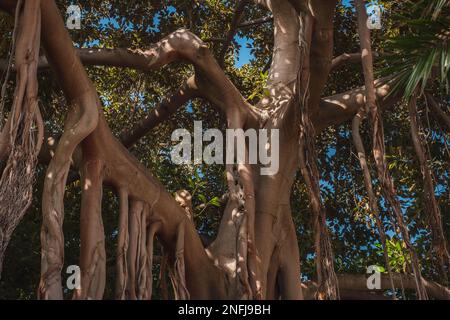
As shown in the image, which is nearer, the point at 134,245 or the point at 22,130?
the point at 22,130

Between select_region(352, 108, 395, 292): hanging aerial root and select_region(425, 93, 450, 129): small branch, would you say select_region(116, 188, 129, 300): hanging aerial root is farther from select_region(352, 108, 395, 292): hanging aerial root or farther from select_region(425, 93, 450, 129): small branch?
select_region(425, 93, 450, 129): small branch

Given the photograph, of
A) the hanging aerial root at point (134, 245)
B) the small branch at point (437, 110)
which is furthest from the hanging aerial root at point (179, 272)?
the small branch at point (437, 110)

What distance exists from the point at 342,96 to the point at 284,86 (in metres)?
0.43

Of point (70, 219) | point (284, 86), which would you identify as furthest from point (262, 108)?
point (70, 219)

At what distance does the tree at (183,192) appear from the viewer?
3.88 m

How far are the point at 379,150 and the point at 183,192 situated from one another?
1618 mm

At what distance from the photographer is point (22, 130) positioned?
12.4ft

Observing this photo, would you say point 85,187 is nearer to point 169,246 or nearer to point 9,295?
point 169,246

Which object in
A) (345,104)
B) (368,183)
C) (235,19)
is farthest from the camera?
(235,19)

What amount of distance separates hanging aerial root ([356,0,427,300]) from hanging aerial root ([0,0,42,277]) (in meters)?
1.80

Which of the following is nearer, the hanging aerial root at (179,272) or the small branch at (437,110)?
the hanging aerial root at (179,272)

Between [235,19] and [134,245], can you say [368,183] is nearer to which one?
[134,245]

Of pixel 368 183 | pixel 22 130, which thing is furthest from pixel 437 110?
pixel 22 130

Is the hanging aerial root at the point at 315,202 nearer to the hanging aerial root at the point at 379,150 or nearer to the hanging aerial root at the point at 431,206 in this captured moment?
the hanging aerial root at the point at 379,150
